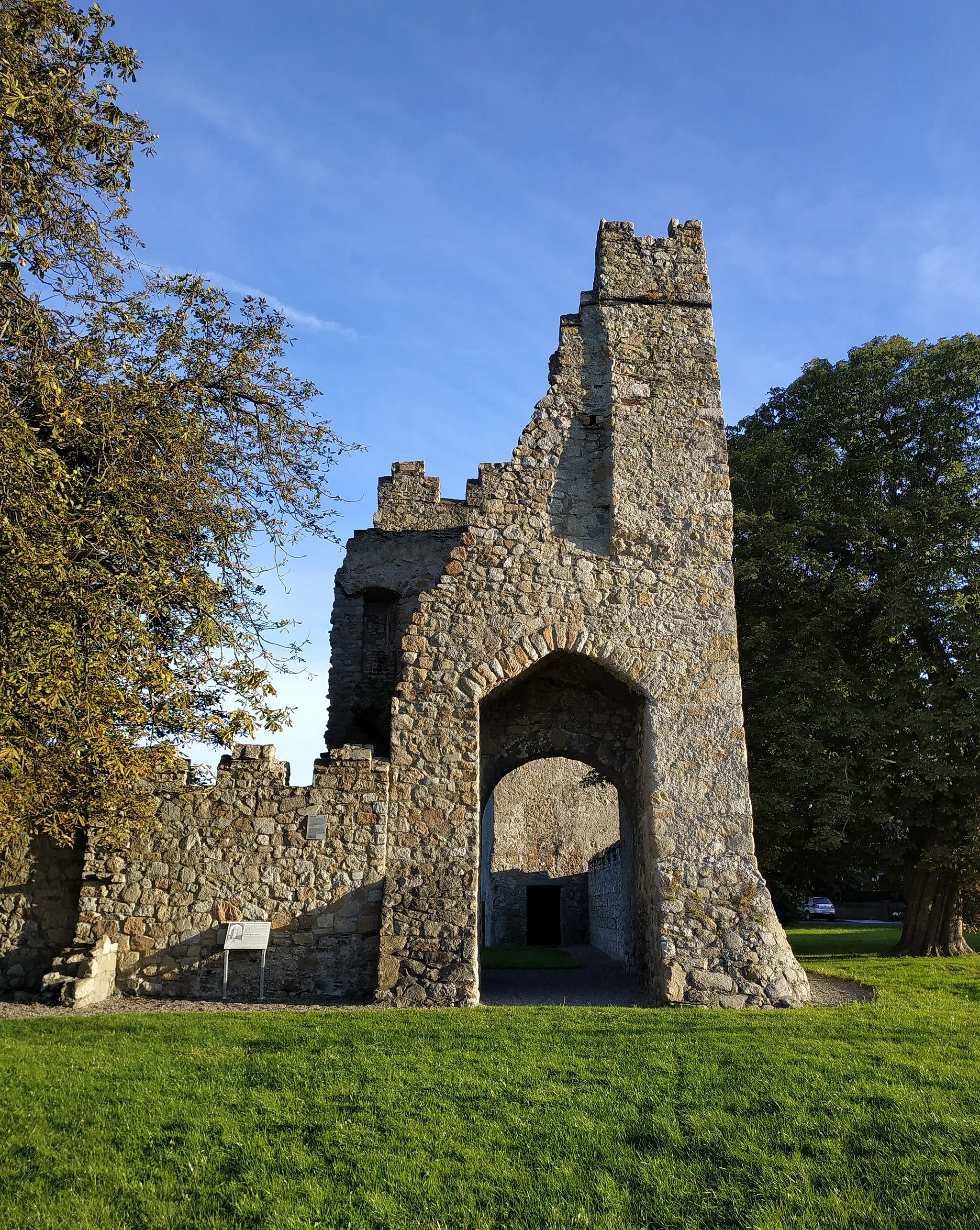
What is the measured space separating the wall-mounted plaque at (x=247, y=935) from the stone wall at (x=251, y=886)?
0.80 ft

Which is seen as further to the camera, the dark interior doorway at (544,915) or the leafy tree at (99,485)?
the dark interior doorway at (544,915)

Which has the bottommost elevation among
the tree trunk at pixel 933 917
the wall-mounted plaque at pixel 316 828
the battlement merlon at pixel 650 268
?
the tree trunk at pixel 933 917

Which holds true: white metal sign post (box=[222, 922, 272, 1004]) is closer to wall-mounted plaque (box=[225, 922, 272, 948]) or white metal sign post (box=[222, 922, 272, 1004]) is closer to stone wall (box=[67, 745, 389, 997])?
wall-mounted plaque (box=[225, 922, 272, 948])

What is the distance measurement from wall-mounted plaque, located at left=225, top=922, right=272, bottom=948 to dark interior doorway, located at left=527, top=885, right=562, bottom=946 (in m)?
11.9

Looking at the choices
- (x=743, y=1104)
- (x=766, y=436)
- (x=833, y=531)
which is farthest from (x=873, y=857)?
(x=743, y=1104)

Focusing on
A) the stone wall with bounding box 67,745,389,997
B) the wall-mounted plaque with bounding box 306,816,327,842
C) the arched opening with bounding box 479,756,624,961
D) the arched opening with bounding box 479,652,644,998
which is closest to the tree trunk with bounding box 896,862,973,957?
the arched opening with bounding box 479,652,644,998

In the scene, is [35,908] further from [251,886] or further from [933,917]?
[933,917]

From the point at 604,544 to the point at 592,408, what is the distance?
1.78m

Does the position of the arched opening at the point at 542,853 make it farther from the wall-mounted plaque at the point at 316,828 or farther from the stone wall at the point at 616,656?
the wall-mounted plaque at the point at 316,828

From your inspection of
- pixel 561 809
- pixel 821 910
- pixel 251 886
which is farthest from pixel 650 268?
pixel 821 910

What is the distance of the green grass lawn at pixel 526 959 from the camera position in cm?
1338

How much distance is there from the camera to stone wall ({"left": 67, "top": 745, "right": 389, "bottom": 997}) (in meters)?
8.55

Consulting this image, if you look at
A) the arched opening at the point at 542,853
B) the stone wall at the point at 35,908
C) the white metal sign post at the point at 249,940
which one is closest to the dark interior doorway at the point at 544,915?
the arched opening at the point at 542,853

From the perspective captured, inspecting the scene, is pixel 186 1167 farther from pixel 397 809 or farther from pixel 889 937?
pixel 889 937
